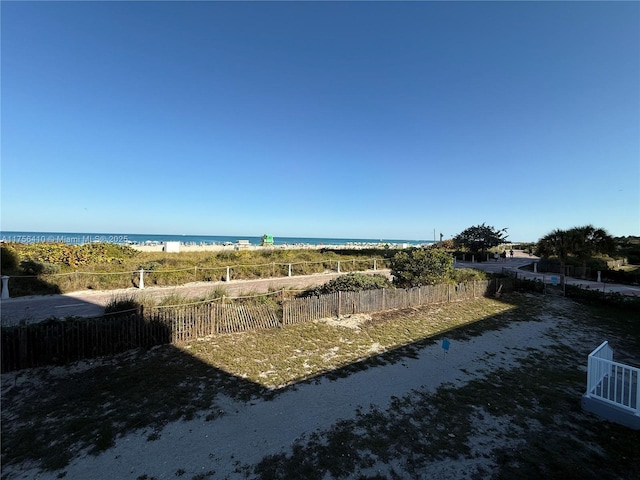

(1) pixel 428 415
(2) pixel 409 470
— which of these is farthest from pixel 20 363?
(1) pixel 428 415

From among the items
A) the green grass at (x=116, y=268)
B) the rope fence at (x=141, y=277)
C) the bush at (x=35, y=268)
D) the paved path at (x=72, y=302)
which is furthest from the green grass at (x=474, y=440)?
the bush at (x=35, y=268)

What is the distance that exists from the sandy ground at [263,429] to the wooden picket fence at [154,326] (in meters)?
3.65

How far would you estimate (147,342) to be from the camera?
7.82 metres

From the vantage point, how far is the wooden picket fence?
21.4 feet

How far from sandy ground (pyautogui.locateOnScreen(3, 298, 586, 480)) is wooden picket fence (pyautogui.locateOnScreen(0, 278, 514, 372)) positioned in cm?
365

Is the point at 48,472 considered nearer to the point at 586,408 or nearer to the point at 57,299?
the point at 586,408

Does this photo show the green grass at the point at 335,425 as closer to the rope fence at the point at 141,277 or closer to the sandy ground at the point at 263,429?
the sandy ground at the point at 263,429

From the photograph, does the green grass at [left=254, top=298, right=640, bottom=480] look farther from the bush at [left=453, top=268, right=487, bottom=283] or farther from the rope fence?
the rope fence

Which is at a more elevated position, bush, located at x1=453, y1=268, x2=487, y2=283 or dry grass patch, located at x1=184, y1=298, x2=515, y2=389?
bush, located at x1=453, y1=268, x2=487, y2=283

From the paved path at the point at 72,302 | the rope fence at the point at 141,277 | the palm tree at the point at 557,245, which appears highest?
the palm tree at the point at 557,245

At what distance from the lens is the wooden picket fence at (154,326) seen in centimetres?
652

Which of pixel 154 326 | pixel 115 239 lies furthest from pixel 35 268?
pixel 115 239

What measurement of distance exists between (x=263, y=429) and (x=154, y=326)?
4.96 meters

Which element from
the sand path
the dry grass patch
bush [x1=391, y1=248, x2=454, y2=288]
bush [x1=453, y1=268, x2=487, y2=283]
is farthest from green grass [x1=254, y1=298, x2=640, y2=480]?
bush [x1=453, y1=268, x2=487, y2=283]
